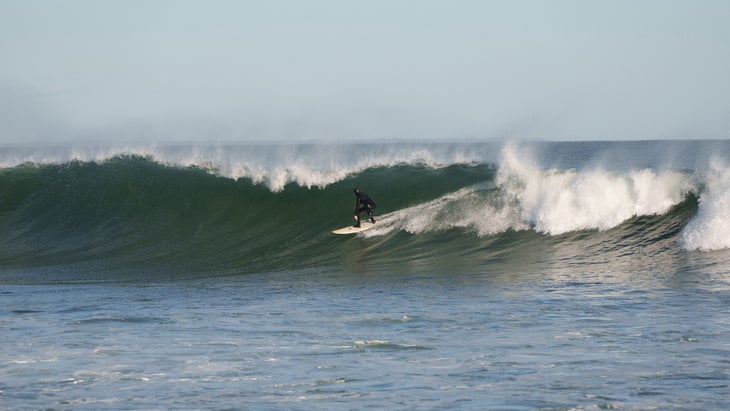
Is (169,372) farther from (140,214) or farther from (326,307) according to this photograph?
(140,214)

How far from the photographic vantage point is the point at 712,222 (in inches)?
629

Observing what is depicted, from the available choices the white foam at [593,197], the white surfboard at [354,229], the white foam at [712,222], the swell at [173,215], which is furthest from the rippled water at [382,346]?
the white surfboard at [354,229]

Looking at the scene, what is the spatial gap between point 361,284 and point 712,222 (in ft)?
22.7

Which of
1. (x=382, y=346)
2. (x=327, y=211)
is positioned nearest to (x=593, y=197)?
(x=327, y=211)

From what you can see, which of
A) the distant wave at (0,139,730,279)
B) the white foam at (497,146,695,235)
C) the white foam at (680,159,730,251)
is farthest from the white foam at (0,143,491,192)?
the white foam at (680,159,730,251)

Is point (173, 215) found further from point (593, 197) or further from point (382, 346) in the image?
point (382, 346)

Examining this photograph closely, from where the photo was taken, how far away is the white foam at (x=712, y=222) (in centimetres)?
1552

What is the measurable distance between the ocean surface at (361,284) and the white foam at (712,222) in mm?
51

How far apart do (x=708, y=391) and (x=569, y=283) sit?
573 centimetres

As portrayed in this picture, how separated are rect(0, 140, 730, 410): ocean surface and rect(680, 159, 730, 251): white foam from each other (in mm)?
51

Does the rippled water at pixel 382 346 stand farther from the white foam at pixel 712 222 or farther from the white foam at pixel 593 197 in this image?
the white foam at pixel 593 197

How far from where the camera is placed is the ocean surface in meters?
7.35

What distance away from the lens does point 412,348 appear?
28.5ft

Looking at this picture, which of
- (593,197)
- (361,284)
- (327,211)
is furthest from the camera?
(327,211)
